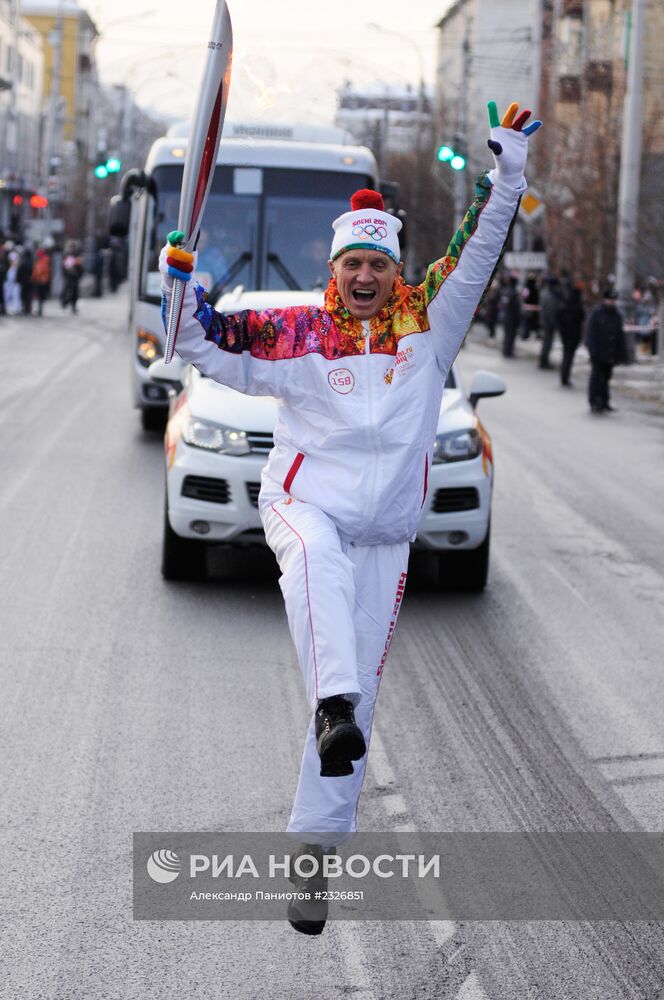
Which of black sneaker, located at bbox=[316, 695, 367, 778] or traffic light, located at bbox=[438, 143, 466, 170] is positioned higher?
traffic light, located at bbox=[438, 143, 466, 170]

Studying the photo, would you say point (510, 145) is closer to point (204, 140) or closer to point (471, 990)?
point (204, 140)

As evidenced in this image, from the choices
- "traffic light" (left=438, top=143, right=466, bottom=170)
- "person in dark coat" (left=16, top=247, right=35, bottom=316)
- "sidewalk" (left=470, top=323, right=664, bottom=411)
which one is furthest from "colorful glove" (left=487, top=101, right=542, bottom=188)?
"person in dark coat" (left=16, top=247, right=35, bottom=316)

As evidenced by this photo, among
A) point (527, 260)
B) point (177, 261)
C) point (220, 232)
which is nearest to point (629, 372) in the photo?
point (527, 260)

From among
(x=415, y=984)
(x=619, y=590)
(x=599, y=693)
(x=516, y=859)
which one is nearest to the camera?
(x=415, y=984)

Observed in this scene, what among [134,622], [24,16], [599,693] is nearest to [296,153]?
[134,622]

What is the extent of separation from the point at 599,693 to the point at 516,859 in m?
2.35

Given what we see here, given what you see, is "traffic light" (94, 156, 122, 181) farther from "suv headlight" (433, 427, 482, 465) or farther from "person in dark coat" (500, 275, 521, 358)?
"suv headlight" (433, 427, 482, 465)

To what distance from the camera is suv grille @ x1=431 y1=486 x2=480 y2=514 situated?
9.35 m

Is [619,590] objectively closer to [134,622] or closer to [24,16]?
[134,622]

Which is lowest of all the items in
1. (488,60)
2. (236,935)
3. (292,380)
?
(236,935)

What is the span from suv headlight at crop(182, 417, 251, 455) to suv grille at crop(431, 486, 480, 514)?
1.12 metres

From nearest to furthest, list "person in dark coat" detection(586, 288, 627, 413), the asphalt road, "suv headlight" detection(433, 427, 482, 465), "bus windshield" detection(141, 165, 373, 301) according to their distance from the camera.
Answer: the asphalt road, "suv headlight" detection(433, 427, 482, 465), "bus windshield" detection(141, 165, 373, 301), "person in dark coat" detection(586, 288, 627, 413)

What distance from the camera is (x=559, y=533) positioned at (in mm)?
11938

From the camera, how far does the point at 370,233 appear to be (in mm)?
4777
